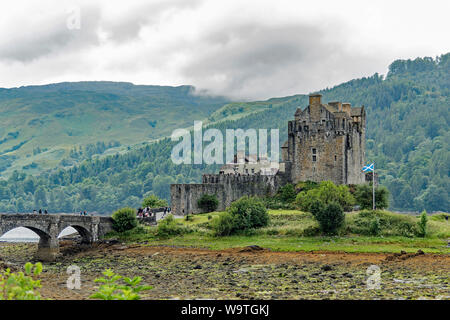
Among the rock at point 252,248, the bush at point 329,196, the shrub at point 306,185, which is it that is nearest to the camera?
the rock at point 252,248

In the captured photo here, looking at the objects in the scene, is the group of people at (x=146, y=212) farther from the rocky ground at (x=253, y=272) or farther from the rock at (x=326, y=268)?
the rock at (x=326, y=268)

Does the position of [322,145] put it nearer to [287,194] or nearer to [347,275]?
[287,194]

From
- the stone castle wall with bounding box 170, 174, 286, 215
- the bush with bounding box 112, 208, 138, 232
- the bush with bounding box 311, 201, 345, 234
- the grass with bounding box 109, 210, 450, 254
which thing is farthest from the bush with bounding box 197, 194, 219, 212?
the bush with bounding box 311, 201, 345, 234

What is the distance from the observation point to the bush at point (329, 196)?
259ft

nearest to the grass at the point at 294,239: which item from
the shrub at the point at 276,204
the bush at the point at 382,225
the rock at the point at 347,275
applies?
the bush at the point at 382,225

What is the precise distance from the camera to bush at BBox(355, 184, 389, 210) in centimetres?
8156

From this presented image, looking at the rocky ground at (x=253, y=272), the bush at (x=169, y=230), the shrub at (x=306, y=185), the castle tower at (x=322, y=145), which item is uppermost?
the castle tower at (x=322, y=145)

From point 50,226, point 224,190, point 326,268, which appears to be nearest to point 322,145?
A: point 224,190

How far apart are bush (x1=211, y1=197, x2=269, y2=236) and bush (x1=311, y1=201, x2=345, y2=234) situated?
8.56 m

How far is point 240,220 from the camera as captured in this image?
75625mm

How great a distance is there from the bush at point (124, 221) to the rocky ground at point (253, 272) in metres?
7.66

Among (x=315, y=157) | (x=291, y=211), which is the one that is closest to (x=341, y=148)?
(x=315, y=157)

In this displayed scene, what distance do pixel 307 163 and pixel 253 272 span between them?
39.5m
